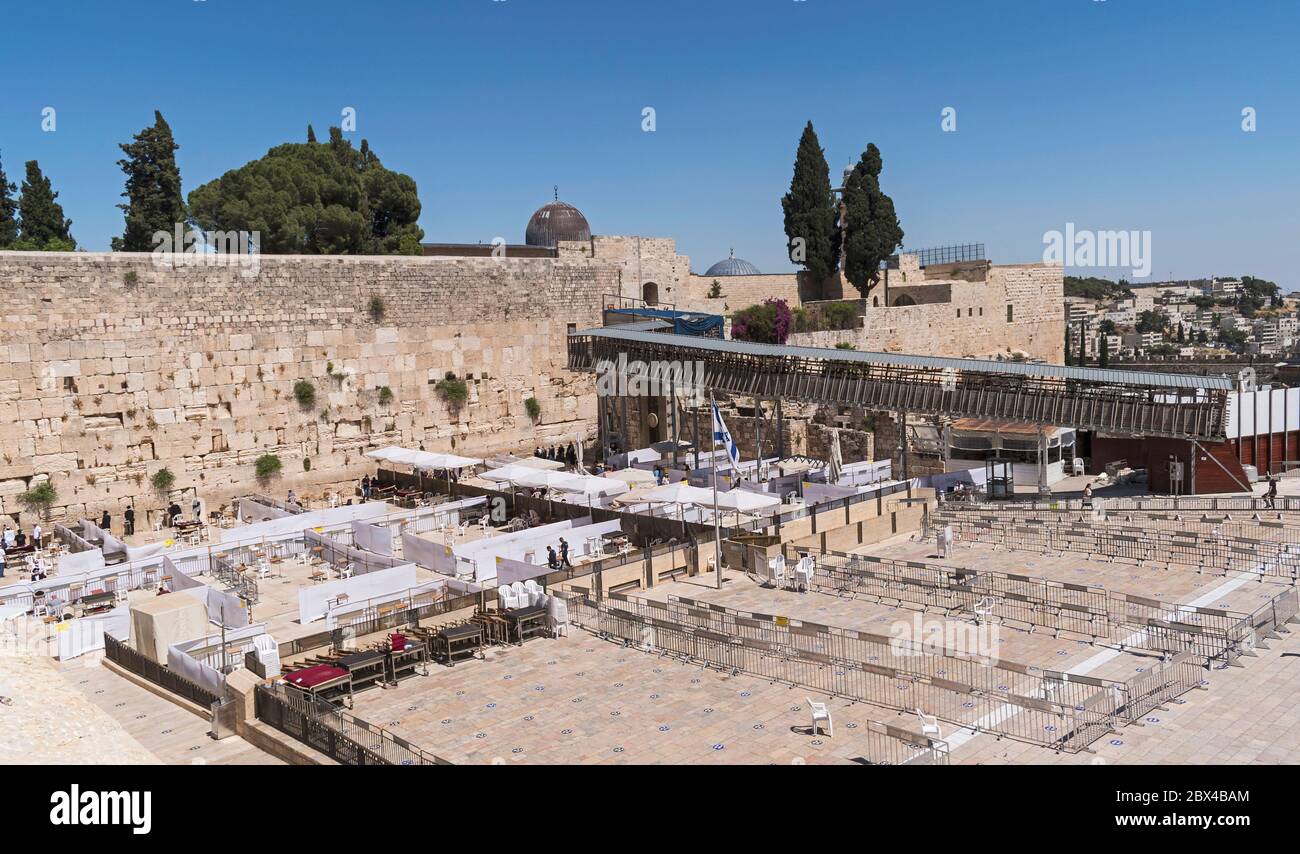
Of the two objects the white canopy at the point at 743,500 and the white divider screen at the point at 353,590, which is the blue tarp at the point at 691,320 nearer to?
the white canopy at the point at 743,500

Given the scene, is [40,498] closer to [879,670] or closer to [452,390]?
[452,390]

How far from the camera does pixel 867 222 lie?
1823 inches

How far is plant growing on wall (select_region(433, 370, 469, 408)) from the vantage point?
101 ft

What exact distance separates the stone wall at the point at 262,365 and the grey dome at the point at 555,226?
51.9 ft

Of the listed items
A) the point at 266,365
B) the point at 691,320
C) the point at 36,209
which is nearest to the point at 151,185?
the point at 36,209

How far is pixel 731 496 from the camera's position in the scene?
19641 mm

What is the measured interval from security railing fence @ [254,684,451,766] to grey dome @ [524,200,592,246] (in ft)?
130

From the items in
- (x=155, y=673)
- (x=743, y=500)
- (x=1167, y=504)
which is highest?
(x=743, y=500)

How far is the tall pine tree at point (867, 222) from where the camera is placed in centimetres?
4619

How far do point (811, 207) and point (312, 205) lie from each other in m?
21.4

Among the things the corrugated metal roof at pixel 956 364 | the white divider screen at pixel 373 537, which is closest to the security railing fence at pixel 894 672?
the white divider screen at pixel 373 537

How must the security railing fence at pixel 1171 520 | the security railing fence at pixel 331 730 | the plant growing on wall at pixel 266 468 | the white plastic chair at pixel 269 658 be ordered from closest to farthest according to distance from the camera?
the security railing fence at pixel 331 730 < the white plastic chair at pixel 269 658 < the security railing fence at pixel 1171 520 < the plant growing on wall at pixel 266 468
